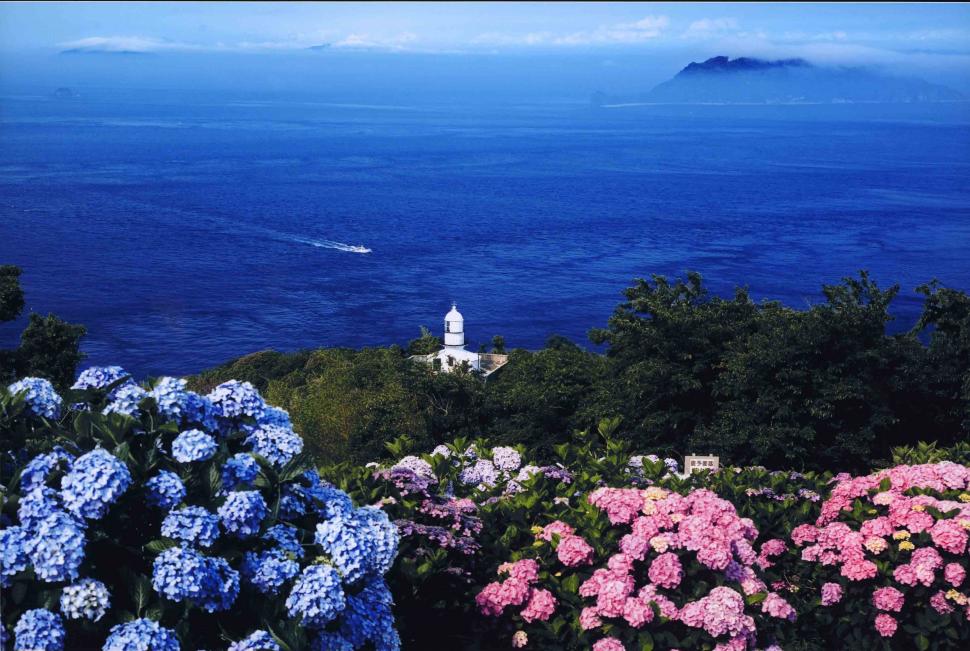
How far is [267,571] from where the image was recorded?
5.00 meters

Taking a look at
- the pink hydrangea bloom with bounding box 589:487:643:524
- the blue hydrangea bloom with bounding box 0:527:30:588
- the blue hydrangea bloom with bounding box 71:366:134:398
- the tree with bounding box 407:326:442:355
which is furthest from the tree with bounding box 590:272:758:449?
the tree with bounding box 407:326:442:355

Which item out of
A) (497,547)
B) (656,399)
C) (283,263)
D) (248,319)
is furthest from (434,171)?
(497,547)

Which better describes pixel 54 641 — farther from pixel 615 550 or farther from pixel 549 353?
pixel 549 353

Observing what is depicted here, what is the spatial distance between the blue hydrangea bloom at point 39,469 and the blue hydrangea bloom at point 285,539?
959 millimetres

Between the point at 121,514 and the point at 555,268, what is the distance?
241ft

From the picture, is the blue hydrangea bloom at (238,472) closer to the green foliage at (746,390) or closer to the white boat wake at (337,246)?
the green foliage at (746,390)

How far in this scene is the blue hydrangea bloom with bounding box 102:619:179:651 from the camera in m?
4.61

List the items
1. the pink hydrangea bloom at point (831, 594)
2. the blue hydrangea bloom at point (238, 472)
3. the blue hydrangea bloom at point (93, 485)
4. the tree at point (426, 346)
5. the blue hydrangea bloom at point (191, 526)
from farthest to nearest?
the tree at point (426, 346) → the pink hydrangea bloom at point (831, 594) → the blue hydrangea bloom at point (238, 472) → the blue hydrangea bloom at point (191, 526) → the blue hydrangea bloom at point (93, 485)

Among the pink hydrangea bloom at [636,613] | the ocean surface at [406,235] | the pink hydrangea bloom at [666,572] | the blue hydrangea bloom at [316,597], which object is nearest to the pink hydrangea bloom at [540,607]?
the pink hydrangea bloom at [636,613]

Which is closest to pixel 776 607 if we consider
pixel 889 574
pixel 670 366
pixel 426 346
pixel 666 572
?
pixel 666 572

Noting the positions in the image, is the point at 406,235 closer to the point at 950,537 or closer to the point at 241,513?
the point at 950,537

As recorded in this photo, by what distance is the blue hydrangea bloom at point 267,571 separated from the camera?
5008 millimetres

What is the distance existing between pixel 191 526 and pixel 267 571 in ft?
1.32

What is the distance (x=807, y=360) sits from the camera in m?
15.7
